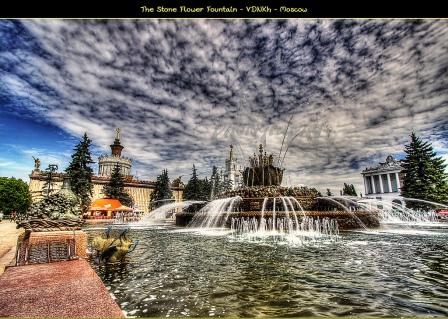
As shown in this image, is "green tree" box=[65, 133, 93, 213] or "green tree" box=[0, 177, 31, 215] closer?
"green tree" box=[65, 133, 93, 213]

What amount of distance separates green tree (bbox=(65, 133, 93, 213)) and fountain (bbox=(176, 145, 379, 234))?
62.2ft

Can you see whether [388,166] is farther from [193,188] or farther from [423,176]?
[193,188]

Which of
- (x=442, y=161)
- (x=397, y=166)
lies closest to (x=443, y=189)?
(x=442, y=161)

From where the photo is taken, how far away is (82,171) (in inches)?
1161

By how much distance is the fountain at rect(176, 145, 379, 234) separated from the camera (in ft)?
32.7

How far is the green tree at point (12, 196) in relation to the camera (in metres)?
37.4

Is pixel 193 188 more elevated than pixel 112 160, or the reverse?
pixel 112 160

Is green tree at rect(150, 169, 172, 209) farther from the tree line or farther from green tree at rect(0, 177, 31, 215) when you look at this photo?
green tree at rect(0, 177, 31, 215)

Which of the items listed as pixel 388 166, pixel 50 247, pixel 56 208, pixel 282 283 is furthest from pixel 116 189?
pixel 388 166

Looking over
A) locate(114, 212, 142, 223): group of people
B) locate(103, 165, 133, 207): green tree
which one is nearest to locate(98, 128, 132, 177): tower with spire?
locate(103, 165, 133, 207): green tree

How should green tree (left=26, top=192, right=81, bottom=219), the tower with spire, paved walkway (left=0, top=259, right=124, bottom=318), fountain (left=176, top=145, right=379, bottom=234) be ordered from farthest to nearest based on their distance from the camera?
the tower with spire → fountain (left=176, top=145, right=379, bottom=234) → green tree (left=26, top=192, right=81, bottom=219) → paved walkway (left=0, top=259, right=124, bottom=318)

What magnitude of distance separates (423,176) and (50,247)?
31.7 m

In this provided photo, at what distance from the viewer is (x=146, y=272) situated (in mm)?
3945
